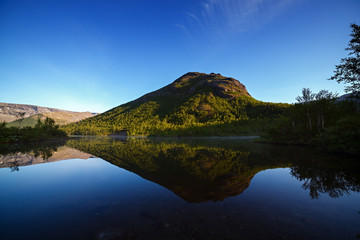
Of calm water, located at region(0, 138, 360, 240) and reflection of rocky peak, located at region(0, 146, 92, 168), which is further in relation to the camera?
reflection of rocky peak, located at region(0, 146, 92, 168)

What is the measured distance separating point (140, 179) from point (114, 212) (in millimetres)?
5295

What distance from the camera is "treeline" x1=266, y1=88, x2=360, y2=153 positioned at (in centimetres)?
2059

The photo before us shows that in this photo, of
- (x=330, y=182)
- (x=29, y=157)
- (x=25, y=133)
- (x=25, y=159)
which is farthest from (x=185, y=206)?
(x=25, y=133)

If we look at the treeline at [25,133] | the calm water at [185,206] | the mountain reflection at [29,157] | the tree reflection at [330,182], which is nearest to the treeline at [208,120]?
the treeline at [25,133]

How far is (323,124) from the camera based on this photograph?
105 feet

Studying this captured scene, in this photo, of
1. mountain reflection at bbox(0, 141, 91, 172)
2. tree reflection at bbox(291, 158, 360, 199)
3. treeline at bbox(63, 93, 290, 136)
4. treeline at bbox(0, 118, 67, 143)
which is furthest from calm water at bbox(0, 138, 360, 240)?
treeline at bbox(63, 93, 290, 136)

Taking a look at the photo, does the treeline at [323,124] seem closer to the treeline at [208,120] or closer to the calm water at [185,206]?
the calm water at [185,206]

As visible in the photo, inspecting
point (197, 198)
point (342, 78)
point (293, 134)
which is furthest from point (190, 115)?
point (197, 198)

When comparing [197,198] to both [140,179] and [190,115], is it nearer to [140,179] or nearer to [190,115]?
[140,179]

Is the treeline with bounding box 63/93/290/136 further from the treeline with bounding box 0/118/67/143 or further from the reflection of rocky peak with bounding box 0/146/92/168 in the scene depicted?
the reflection of rocky peak with bounding box 0/146/92/168

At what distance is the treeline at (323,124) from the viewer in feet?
67.5

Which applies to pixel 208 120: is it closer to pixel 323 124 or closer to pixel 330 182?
pixel 323 124

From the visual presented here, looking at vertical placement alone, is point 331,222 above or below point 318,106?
below

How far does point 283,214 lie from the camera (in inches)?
254
